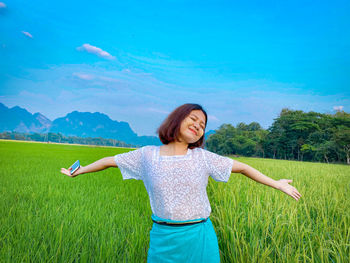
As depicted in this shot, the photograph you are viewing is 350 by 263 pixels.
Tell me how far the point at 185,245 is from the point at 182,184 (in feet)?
1.33

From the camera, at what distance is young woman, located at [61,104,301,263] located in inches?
62.7

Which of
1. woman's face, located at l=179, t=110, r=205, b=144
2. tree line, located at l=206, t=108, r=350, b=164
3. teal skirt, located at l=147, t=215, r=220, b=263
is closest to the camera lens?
teal skirt, located at l=147, t=215, r=220, b=263

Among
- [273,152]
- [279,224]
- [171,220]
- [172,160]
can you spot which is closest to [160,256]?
[171,220]

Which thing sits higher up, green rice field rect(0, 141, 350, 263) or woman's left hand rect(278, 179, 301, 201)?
woman's left hand rect(278, 179, 301, 201)

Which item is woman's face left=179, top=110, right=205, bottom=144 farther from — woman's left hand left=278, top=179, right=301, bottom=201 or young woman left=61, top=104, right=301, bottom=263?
woman's left hand left=278, top=179, right=301, bottom=201

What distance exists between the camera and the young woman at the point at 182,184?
1593 millimetres

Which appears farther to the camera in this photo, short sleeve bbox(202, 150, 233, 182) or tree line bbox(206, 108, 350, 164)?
tree line bbox(206, 108, 350, 164)

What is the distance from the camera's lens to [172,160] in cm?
170

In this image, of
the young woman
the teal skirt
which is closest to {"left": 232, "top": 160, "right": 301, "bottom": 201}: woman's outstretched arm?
the young woman

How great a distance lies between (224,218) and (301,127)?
962 inches

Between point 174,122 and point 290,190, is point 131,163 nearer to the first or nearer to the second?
point 174,122

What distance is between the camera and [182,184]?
1.62 meters

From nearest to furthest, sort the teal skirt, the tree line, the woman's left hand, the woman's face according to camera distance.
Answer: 1. the teal skirt
2. the woman's face
3. the woman's left hand
4. the tree line

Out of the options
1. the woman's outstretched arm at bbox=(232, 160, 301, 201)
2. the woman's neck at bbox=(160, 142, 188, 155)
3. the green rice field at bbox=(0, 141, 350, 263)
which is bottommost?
the green rice field at bbox=(0, 141, 350, 263)
